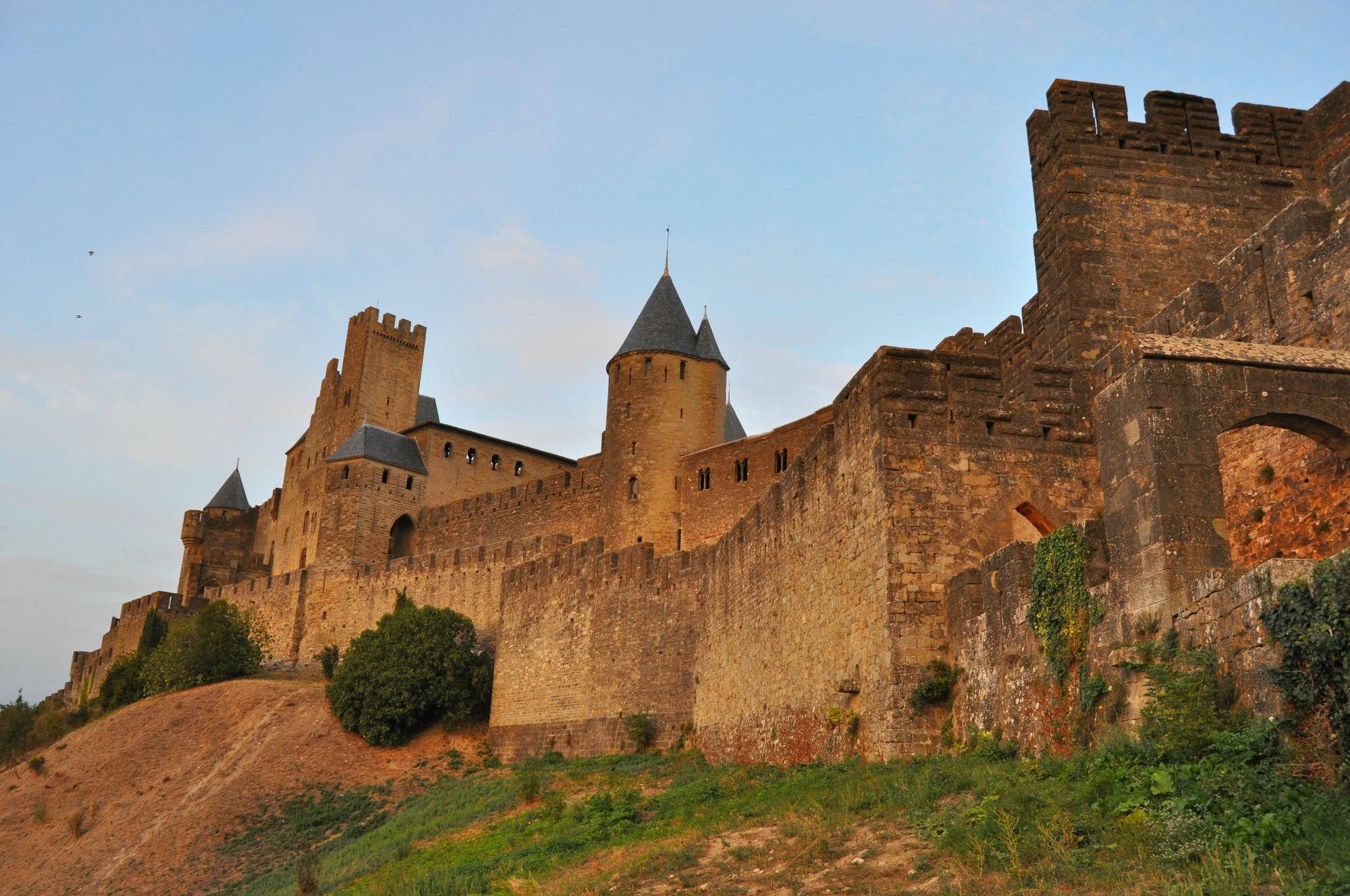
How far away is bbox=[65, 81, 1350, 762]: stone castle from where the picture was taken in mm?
9055

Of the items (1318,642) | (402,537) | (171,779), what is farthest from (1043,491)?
(402,537)

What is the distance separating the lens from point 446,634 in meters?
34.2

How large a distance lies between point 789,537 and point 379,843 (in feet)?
32.7

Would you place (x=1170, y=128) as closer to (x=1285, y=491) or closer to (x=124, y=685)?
(x=1285, y=491)

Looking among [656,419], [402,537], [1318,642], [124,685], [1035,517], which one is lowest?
[1318,642]

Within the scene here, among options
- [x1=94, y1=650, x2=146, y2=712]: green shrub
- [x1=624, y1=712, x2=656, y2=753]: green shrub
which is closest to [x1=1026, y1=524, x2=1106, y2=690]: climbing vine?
[x1=624, y1=712, x2=656, y2=753]: green shrub

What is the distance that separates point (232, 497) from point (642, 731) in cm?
4990

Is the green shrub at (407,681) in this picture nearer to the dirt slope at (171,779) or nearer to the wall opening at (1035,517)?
the dirt slope at (171,779)

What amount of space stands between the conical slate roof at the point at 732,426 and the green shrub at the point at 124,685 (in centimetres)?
2554

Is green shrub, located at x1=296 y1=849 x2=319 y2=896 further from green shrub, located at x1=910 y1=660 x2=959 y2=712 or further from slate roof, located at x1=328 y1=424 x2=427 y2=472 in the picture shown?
slate roof, located at x1=328 y1=424 x2=427 y2=472

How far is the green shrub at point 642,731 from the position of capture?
25156mm

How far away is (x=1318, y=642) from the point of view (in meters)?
6.64

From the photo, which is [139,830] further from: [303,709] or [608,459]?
[608,459]

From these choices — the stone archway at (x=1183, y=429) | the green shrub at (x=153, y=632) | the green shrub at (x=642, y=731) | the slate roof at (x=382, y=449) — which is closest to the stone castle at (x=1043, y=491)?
the stone archway at (x=1183, y=429)
